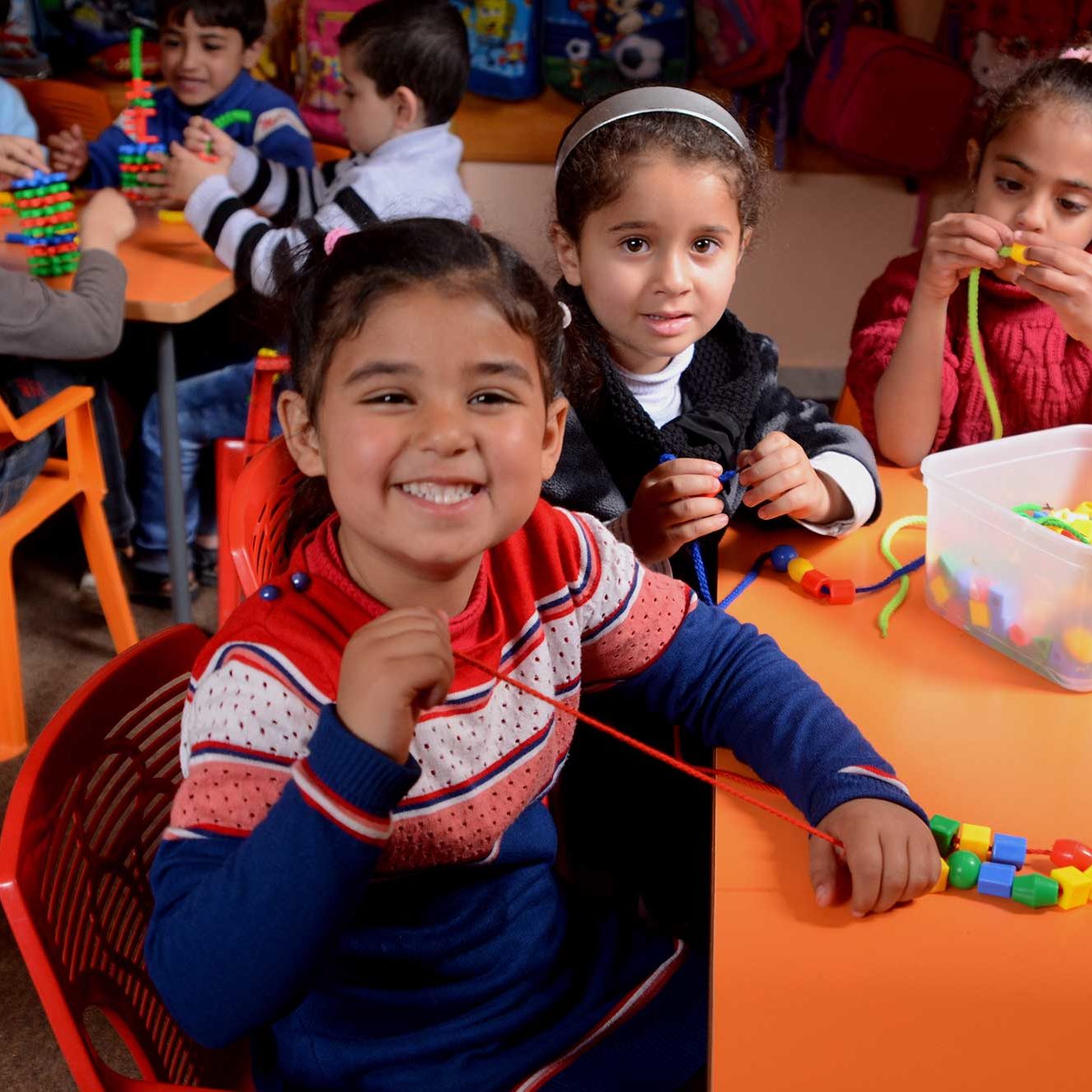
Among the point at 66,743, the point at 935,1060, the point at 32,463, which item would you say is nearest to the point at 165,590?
the point at 32,463

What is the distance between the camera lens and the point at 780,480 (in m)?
1.25

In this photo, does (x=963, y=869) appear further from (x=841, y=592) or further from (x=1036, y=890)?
(x=841, y=592)

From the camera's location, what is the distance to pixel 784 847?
90cm

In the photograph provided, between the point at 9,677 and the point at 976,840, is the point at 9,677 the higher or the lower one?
the lower one

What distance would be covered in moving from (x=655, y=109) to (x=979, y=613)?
64cm

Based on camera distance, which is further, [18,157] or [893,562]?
[18,157]

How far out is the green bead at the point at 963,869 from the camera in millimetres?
843

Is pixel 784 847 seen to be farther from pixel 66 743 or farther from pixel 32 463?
pixel 32 463

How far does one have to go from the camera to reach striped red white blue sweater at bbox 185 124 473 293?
2.28m

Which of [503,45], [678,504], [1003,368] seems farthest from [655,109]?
[503,45]

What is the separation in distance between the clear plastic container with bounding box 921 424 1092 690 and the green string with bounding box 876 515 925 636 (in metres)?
0.03

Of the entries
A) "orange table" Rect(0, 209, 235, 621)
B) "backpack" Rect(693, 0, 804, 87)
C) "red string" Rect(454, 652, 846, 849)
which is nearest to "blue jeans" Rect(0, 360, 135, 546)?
"orange table" Rect(0, 209, 235, 621)

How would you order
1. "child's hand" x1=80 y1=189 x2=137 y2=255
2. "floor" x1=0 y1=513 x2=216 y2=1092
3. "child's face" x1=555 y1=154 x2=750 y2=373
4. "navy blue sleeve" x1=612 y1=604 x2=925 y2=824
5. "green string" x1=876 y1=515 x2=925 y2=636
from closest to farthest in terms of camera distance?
"navy blue sleeve" x1=612 y1=604 x2=925 y2=824 < "green string" x1=876 y1=515 x2=925 y2=636 < "child's face" x1=555 y1=154 x2=750 y2=373 < "floor" x1=0 y1=513 x2=216 y2=1092 < "child's hand" x1=80 y1=189 x2=137 y2=255

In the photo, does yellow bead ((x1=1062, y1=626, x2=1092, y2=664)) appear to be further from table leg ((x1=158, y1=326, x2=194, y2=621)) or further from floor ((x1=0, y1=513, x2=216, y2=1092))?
table leg ((x1=158, y1=326, x2=194, y2=621))
